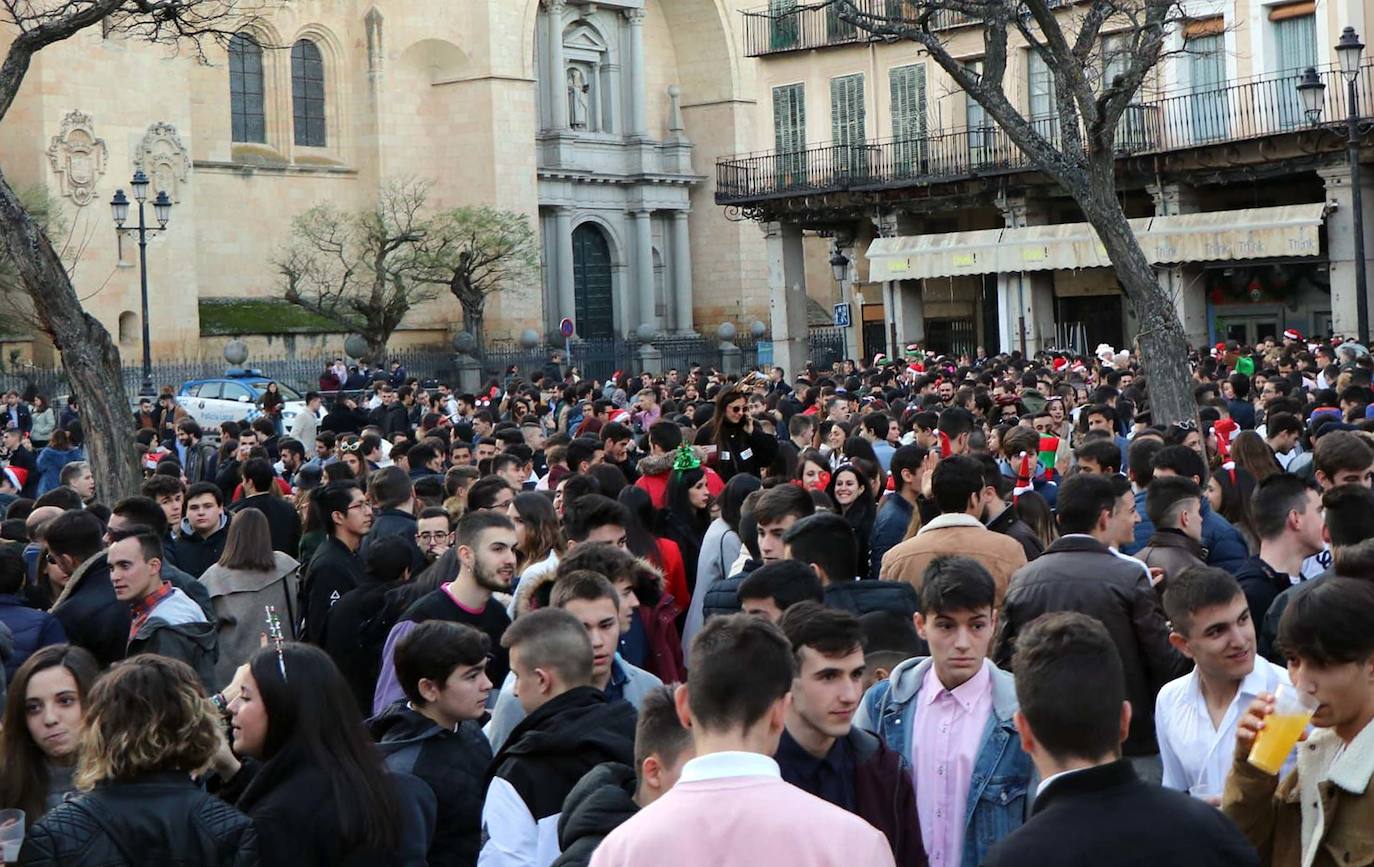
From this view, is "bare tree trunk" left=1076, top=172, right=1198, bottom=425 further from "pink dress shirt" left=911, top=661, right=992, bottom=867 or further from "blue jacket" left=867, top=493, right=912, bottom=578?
"pink dress shirt" left=911, top=661, right=992, bottom=867

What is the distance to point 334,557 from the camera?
919 cm

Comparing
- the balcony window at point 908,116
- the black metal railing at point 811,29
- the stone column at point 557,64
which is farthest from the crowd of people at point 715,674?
the stone column at point 557,64

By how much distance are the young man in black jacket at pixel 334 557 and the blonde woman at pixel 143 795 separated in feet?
12.9

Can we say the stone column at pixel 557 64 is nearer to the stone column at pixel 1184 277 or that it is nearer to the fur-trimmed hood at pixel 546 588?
the stone column at pixel 1184 277

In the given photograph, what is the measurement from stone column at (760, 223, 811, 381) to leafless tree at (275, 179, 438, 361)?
10.2 meters

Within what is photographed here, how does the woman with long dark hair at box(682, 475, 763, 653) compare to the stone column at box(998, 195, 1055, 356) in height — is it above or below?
below

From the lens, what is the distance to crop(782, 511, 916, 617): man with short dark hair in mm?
6527

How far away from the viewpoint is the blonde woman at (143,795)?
181 inches

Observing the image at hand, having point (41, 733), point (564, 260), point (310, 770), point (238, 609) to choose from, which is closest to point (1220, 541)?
point (238, 609)

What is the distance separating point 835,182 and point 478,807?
35.0m

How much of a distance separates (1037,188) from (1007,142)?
1196 mm

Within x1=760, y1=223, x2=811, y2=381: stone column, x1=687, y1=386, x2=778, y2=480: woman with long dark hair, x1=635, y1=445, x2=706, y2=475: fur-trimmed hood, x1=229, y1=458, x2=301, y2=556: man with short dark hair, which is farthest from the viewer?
x1=760, y1=223, x2=811, y2=381: stone column

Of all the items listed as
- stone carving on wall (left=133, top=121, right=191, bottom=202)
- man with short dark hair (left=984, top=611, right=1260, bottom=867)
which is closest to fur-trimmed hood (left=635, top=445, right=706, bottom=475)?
man with short dark hair (left=984, top=611, right=1260, bottom=867)

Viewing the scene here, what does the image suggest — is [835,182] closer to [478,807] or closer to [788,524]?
[788,524]
